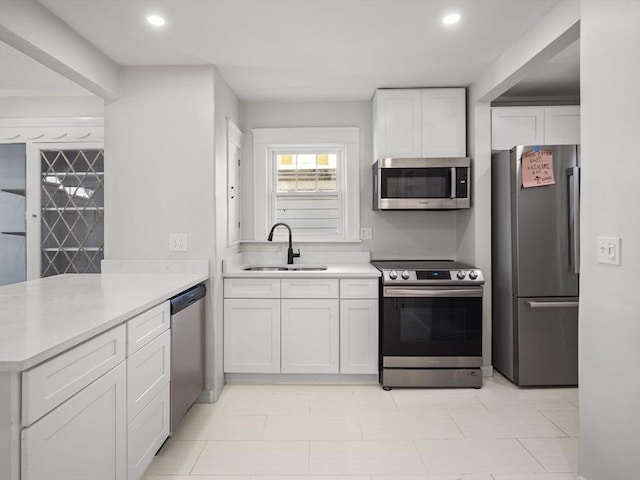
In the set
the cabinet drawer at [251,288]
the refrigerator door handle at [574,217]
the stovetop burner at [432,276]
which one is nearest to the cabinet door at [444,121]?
the refrigerator door handle at [574,217]

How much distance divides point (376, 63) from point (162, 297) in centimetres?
216

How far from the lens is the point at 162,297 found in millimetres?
2125

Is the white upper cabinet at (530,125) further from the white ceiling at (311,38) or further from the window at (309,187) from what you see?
the window at (309,187)

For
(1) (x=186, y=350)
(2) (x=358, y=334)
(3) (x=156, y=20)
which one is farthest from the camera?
(2) (x=358, y=334)

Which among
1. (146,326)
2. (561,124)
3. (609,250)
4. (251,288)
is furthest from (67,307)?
(561,124)

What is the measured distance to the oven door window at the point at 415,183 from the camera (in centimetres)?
346

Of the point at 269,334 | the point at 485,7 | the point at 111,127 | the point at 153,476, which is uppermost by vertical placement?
the point at 485,7

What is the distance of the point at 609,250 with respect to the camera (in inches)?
68.6

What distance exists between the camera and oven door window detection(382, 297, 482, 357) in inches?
125

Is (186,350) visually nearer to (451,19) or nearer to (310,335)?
(310,335)

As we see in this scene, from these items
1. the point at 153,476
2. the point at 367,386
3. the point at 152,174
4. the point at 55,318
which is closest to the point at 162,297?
the point at 55,318

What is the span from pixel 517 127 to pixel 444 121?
587mm

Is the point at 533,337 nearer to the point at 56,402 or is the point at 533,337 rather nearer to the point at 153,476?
the point at 153,476

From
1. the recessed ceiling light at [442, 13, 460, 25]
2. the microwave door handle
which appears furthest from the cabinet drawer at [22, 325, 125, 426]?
the microwave door handle
